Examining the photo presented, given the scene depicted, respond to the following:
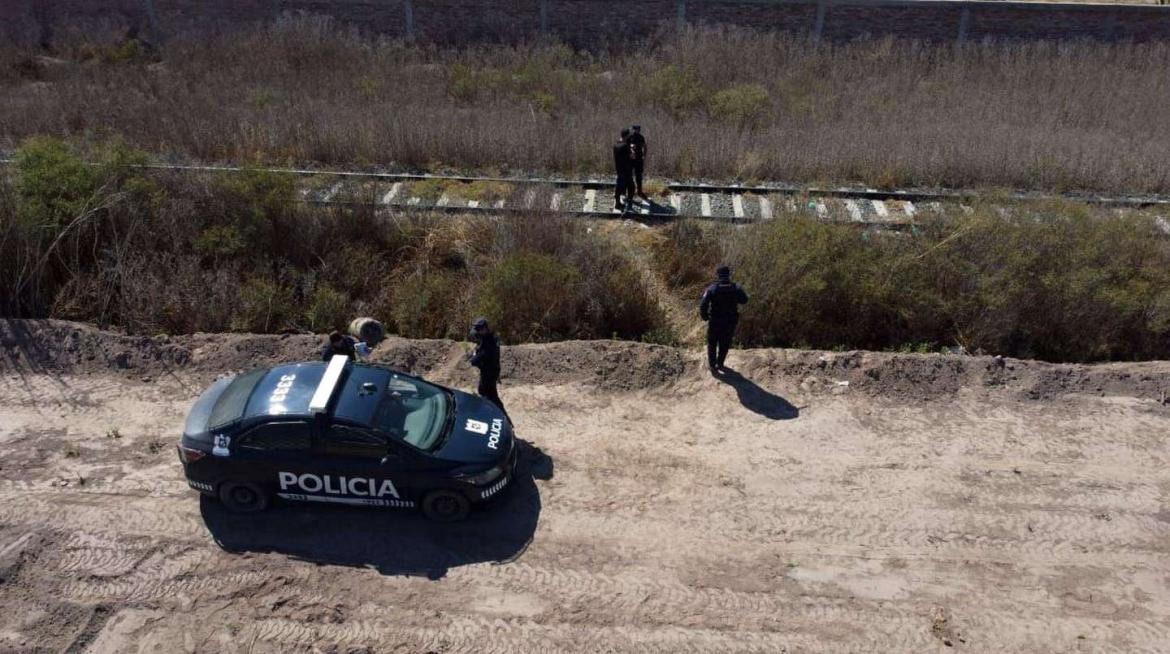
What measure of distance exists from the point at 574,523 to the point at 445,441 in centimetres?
142

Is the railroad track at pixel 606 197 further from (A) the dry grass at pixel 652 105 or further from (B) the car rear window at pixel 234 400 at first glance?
(B) the car rear window at pixel 234 400

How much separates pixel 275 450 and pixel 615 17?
786 inches

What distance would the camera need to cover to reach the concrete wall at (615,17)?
22.9 m

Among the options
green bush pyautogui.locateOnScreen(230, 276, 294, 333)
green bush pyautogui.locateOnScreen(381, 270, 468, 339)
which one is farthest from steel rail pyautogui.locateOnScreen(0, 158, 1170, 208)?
green bush pyautogui.locateOnScreen(230, 276, 294, 333)

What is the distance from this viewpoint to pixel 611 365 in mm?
9867

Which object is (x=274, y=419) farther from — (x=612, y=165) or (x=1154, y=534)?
(x=612, y=165)

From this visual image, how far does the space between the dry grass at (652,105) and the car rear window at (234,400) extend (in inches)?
330

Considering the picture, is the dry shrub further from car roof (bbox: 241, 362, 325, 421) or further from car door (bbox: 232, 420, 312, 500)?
car door (bbox: 232, 420, 312, 500)

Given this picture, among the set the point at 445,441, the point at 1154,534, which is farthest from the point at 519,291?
the point at 1154,534

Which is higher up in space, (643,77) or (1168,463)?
(643,77)

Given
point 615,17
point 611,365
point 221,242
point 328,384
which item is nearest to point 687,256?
point 611,365

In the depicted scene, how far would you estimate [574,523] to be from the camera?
7.68 m

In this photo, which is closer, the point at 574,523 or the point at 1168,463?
the point at 574,523

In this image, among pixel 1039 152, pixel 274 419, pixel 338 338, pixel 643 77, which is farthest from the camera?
pixel 643 77
